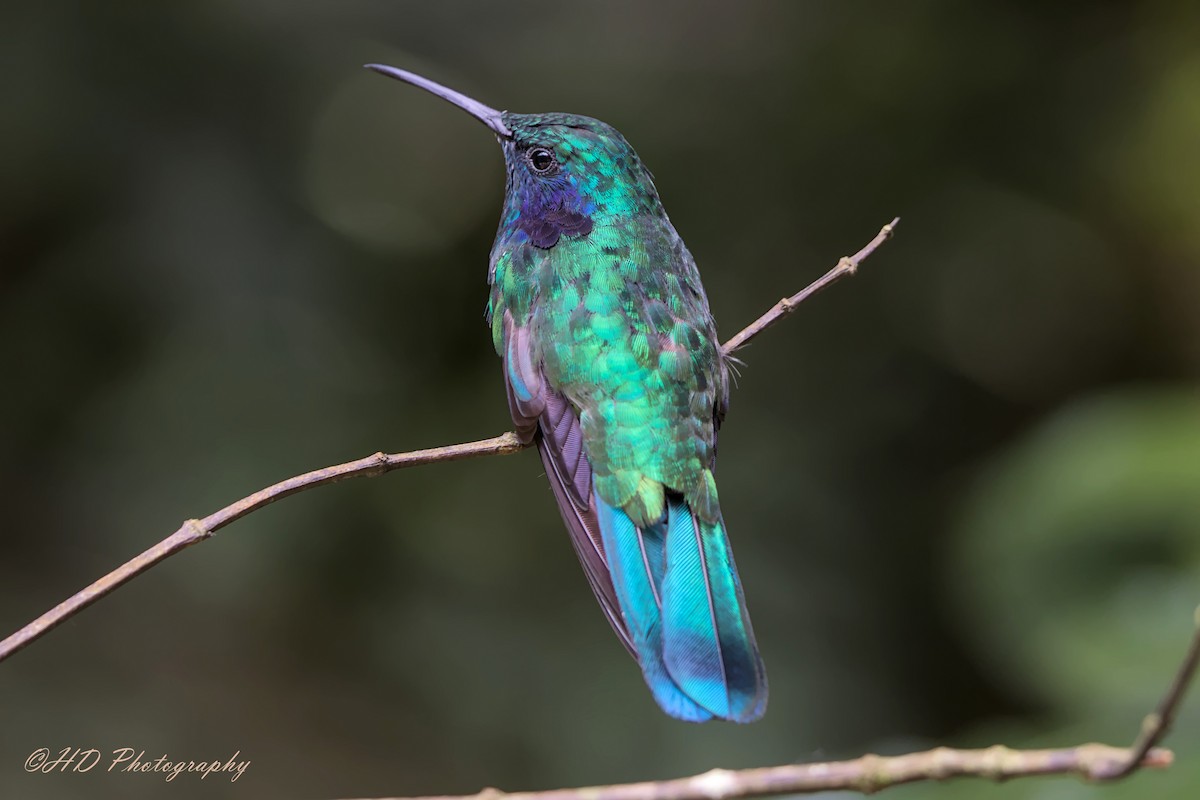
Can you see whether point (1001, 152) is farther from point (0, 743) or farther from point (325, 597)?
point (0, 743)

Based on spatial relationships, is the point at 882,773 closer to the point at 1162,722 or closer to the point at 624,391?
the point at 1162,722

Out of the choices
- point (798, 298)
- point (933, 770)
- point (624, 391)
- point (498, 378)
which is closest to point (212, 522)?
point (624, 391)

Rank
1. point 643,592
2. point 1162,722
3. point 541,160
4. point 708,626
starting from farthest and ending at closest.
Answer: point 541,160
point 643,592
point 708,626
point 1162,722

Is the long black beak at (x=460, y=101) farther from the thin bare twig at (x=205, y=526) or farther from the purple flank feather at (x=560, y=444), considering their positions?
the thin bare twig at (x=205, y=526)

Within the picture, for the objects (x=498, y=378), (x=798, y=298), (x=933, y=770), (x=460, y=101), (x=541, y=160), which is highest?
(x=460, y=101)

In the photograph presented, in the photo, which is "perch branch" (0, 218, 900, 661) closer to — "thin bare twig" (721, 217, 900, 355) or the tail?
the tail

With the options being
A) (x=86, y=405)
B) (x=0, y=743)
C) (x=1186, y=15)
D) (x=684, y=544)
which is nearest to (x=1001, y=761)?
(x=684, y=544)
